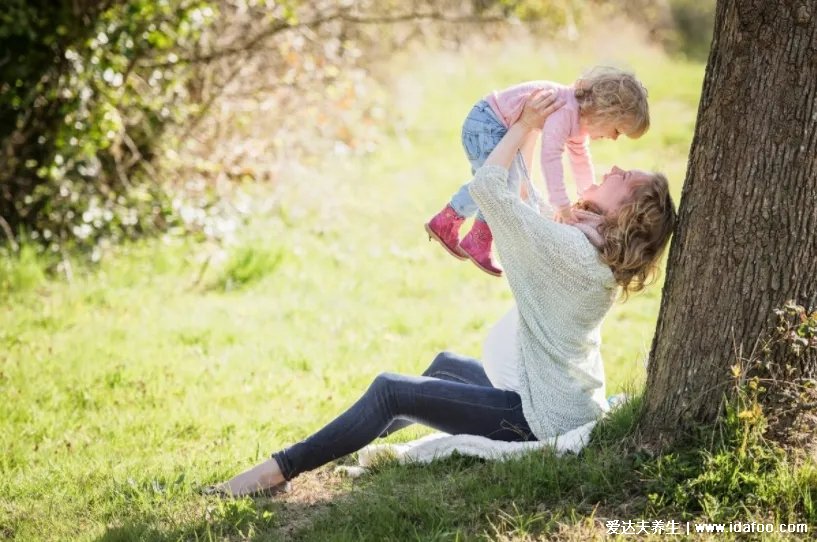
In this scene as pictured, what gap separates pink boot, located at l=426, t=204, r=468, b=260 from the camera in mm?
3994

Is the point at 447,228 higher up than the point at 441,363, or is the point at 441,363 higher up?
the point at 447,228

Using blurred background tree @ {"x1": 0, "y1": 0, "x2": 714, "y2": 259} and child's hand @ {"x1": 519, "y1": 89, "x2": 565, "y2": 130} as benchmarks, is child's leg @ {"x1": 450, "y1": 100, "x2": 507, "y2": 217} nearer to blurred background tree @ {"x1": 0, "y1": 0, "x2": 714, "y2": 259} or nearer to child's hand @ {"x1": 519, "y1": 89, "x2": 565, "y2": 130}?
child's hand @ {"x1": 519, "y1": 89, "x2": 565, "y2": 130}

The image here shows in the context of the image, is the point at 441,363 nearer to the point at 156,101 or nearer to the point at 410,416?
the point at 410,416

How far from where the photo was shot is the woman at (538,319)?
3445 mm

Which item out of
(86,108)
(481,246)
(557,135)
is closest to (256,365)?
(481,246)

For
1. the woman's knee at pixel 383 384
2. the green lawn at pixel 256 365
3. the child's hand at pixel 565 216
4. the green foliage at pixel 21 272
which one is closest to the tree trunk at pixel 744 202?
the child's hand at pixel 565 216

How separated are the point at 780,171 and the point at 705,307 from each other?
54 cm

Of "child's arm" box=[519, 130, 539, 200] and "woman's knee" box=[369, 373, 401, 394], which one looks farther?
"child's arm" box=[519, 130, 539, 200]

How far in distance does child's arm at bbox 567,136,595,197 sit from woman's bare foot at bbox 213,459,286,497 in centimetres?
171

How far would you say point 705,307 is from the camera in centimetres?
323

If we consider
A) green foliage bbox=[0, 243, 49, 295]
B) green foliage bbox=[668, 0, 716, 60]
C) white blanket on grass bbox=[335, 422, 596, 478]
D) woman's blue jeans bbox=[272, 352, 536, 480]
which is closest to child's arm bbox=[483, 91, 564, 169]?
woman's blue jeans bbox=[272, 352, 536, 480]

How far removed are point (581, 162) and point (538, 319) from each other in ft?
2.53

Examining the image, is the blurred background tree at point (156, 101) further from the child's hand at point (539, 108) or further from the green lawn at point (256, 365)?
the child's hand at point (539, 108)

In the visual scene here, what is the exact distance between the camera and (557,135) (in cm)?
367
